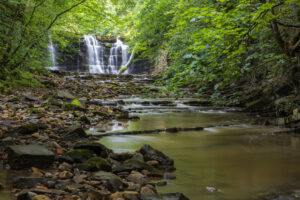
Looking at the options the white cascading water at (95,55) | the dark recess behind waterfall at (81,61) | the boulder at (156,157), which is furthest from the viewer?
the white cascading water at (95,55)

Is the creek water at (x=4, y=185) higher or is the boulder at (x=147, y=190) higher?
the creek water at (x=4, y=185)

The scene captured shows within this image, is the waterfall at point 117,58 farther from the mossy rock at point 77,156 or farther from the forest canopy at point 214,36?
the mossy rock at point 77,156

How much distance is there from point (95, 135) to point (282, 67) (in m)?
4.55

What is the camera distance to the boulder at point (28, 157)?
220 centimetres

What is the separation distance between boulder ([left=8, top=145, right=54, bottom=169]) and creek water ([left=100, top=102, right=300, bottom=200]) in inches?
41.0

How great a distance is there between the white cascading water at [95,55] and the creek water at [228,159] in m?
17.7

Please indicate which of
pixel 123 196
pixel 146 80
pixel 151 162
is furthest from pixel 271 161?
pixel 146 80

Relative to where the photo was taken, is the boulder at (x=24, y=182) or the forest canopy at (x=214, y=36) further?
the forest canopy at (x=214, y=36)

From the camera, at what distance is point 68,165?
2389 millimetres

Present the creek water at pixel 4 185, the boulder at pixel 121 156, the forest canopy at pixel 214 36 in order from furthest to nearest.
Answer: the forest canopy at pixel 214 36, the boulder at pixel 121 156, the creek water at pixel 4 185

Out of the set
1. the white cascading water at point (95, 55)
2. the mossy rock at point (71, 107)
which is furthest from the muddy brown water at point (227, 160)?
the white cascading water at point (95, 55)

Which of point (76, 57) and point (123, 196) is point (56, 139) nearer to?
point (123, 196)

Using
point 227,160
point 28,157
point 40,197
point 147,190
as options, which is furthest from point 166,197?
point 227,160

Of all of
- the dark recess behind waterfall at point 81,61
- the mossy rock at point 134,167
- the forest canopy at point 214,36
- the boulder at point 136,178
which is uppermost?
the dark recess behind waterfall at point 81,61
